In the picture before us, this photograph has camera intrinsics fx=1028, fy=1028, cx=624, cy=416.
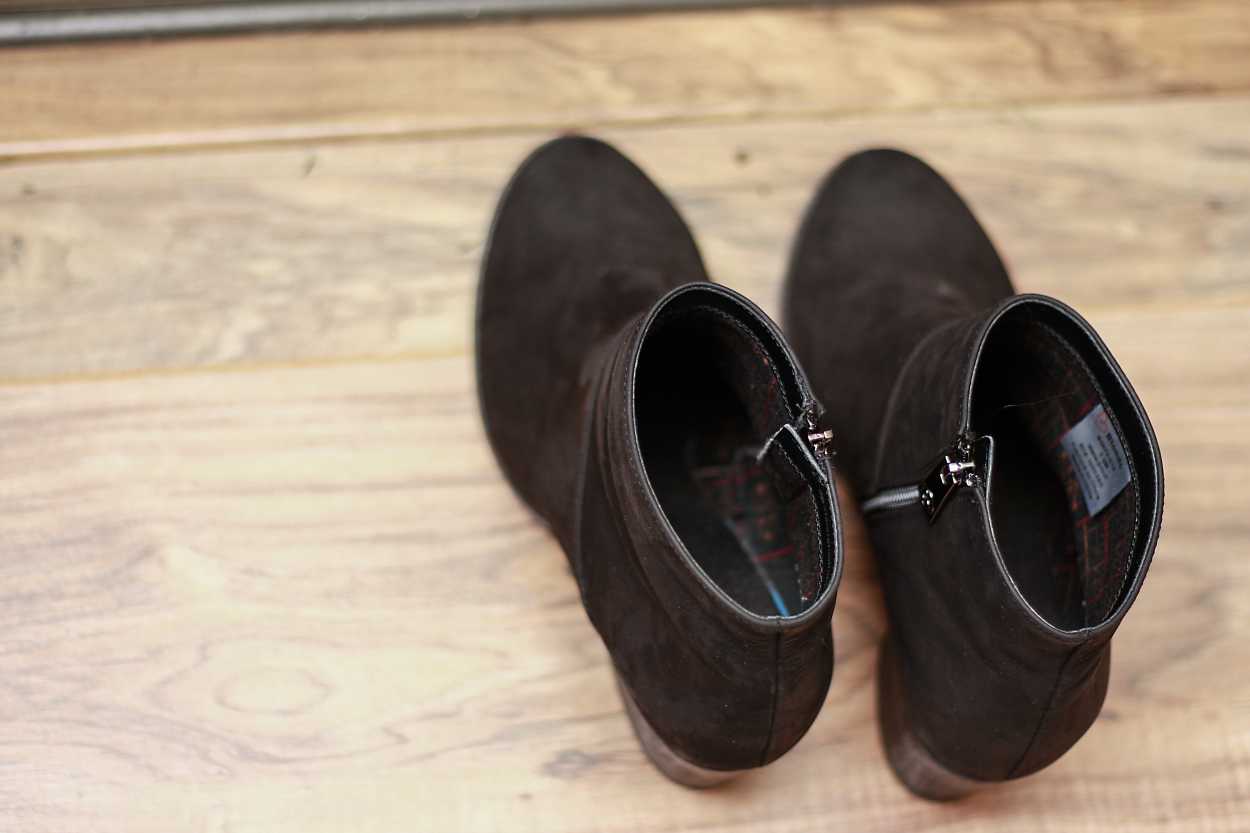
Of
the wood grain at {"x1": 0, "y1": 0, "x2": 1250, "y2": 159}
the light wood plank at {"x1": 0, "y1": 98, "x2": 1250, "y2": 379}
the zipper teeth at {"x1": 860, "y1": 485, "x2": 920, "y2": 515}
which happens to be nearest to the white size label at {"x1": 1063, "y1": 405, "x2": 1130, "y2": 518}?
the zipper teeth at {"x1": 860, "y1": 485, "x2": 920, "y2": 515}

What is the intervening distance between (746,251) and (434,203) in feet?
0.92

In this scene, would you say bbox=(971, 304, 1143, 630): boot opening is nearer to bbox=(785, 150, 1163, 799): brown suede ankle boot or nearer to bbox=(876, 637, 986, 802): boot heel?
bbox=(785, 150, 1163, 799): brown suede ankle boot

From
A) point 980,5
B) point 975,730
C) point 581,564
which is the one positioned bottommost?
point 975,730

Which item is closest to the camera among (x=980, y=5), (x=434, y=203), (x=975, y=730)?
(x=975, y=730)

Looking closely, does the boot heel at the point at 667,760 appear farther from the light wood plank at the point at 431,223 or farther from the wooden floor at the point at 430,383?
the light wood plank at the point at 431,223

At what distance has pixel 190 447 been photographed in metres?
0.82

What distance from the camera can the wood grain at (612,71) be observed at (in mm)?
912

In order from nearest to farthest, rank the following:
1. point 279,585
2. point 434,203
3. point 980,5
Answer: point 279,585
point 434,203
point 980,5

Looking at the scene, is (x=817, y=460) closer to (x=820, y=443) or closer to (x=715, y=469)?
(x=820, y=443)

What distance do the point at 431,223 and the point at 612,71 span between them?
0.23 m

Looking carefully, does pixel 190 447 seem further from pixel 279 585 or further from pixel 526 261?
pixel 526 261

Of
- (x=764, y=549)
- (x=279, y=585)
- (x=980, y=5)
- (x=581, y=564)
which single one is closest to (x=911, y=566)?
(x=764, y=549)

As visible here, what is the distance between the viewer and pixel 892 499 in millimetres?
752

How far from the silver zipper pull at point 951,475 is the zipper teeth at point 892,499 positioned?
2 centimetres
